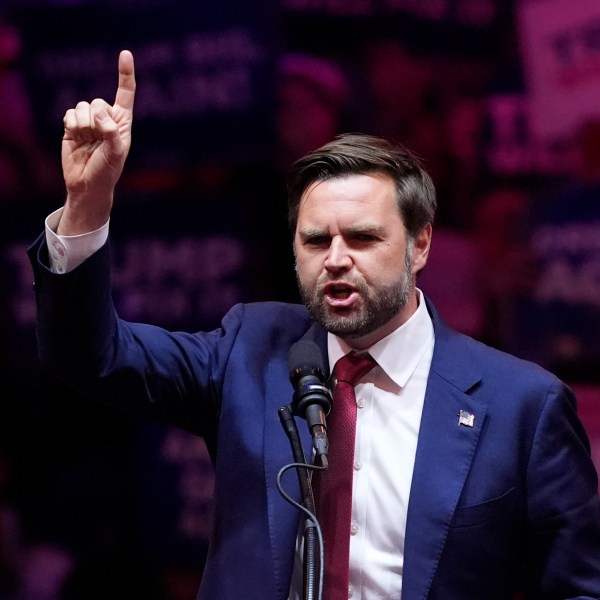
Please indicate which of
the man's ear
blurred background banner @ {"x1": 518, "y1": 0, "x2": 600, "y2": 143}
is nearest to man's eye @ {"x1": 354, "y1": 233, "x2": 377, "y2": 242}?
the man's ear

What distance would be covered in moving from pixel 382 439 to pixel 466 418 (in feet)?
0.52

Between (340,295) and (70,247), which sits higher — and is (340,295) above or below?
below

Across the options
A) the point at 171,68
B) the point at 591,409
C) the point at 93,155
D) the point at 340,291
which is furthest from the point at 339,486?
the point at 171,68

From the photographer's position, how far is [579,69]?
339cm

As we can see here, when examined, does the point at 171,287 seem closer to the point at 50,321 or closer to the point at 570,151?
the point at 570,151

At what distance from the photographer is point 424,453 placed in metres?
1.92

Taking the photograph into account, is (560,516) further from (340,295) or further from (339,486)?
(340,295)

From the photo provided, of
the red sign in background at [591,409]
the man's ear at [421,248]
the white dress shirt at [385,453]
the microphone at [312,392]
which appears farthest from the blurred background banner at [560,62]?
the microphone at [312,392]

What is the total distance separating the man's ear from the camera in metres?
2.15

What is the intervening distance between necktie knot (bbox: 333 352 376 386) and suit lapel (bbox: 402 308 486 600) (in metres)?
0.12

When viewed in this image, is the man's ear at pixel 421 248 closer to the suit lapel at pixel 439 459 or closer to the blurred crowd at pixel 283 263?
the suit lapel at pixel 439 459

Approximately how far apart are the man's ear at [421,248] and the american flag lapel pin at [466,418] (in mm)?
320

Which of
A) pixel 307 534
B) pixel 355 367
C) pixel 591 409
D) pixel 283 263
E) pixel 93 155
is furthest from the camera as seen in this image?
pixel 283 263

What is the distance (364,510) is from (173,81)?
2.26m
